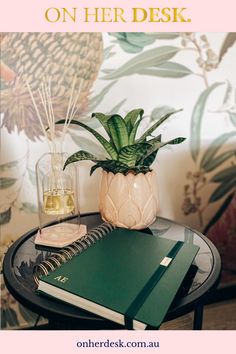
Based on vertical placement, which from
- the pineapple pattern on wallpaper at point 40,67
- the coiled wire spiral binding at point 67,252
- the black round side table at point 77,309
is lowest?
the black round side table at point 77,309

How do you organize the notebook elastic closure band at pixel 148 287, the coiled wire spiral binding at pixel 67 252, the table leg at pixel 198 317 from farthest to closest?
the table leg at pixel 198 317 < the coiled wire spiral binding at pixel 67 252 < the notebook elastic closure band at pixel 148 287

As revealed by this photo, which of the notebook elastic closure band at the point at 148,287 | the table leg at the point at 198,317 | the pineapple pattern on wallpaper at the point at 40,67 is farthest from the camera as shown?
the pineapple pattern on wallpaper at the point at 40,67

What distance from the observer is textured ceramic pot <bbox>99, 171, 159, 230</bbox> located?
2.38 ft

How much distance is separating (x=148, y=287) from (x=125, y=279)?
41 millimetres

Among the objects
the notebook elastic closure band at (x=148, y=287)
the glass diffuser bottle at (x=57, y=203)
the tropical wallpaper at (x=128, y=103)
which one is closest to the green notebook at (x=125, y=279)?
the notebook elastic closure band at (x=148, y=287)

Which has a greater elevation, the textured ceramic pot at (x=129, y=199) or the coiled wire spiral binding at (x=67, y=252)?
the textured ceramic pot at (x=129, y=199)

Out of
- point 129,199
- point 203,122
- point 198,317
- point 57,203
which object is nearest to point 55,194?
point 57,203

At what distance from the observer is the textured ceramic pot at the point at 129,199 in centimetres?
72

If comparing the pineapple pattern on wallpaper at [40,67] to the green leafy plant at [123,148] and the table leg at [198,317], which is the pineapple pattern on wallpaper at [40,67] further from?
the table leg at [198,317]

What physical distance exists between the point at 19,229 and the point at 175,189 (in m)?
0.52

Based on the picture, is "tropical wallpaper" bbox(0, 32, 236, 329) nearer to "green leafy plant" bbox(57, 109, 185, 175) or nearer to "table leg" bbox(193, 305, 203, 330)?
"green leafy plant" bbox(57, 109, 185, 175)

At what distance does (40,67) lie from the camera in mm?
934

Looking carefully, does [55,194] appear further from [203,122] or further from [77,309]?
[203,122]
